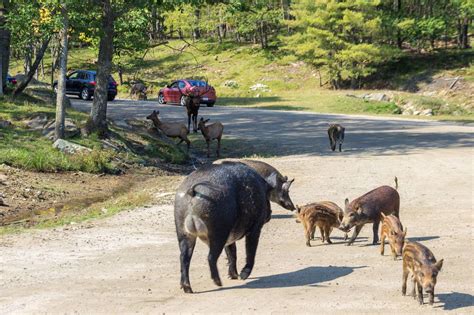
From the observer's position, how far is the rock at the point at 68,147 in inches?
928

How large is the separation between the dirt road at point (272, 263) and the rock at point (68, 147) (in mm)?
6408

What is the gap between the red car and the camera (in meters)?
46.1

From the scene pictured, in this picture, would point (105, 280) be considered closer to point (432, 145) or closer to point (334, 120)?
point (432, 145)

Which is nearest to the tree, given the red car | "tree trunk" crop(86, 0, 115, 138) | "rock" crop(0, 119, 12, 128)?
the red car

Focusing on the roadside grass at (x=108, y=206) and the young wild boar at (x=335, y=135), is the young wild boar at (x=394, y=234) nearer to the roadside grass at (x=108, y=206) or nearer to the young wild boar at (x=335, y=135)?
the roadside grass at (x=108, y=206)

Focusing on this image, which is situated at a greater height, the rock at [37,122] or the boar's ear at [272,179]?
the rock at [37,122]

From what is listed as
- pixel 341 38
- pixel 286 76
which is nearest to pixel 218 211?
pixel 341 38

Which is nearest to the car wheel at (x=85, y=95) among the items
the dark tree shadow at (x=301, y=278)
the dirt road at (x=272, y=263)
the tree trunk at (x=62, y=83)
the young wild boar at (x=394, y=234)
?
the tree trunk at (x=62, y=83)

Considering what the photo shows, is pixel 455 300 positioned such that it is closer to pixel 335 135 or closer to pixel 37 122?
pixel 335 135

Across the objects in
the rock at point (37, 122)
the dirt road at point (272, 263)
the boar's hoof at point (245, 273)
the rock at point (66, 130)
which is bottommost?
the dirt road at point (272, 263)

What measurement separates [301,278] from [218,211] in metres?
1.95

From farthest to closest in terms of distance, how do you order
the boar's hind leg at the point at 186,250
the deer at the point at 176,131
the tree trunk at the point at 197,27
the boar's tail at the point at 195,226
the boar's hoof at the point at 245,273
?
the tree trunk at the point at 197,27, the deer at the point at 176,131, the boar's hoof at the point at 245,273, the boar's hind leg at the point at 186,250, the boar's tail at the point at 195,226

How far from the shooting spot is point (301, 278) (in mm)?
10758

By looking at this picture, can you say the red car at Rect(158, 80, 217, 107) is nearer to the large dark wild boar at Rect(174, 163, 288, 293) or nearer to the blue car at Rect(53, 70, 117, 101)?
the blue car at Rect(53, 70, 117, 101)
